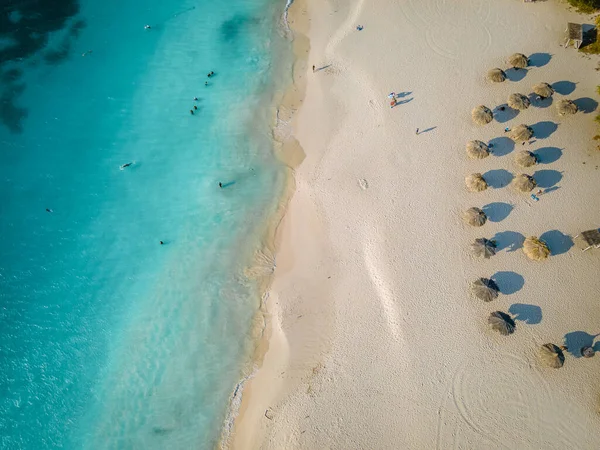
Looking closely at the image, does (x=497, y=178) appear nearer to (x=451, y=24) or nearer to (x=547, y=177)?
(x=547, y=177)

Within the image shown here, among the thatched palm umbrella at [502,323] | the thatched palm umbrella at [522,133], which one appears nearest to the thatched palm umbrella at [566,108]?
the thatched palm umbrella at [522,133]

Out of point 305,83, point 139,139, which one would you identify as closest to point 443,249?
point 305,83

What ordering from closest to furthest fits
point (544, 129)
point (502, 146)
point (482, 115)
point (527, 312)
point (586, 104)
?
1. point (527, 312)
2. point (502, 146)
3. point (482, 115)
4. point (544, 129)
5. point (586, 104)

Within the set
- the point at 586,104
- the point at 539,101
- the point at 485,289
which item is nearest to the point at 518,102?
the point at 539,101

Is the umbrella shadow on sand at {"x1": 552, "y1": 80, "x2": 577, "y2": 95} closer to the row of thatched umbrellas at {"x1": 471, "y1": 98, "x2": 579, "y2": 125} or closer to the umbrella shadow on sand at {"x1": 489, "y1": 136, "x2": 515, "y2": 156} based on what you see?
the row of thatched umbrellas at {"x1": 471, "y1": 98, "x2": 579, "y2": 125}

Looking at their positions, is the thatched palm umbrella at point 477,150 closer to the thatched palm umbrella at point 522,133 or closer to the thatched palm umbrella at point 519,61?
the thatched palm umbrella at point 522,133
